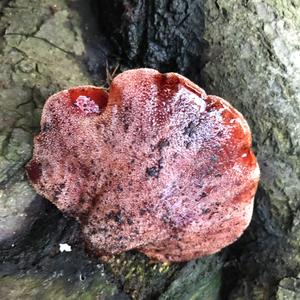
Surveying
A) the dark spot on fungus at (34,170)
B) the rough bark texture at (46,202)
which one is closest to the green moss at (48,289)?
the rough bark texture at (46,202)

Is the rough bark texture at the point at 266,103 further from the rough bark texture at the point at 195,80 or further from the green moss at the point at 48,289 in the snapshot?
the green moss at the point at 48,289

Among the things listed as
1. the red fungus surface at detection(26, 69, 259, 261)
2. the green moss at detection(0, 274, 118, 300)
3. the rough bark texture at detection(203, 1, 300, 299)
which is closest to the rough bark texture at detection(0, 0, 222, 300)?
the green moss at detection(0, 274, 118, 300)

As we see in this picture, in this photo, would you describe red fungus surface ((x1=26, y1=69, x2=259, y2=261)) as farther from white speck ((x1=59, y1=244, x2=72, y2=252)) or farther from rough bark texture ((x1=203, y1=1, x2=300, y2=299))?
rough bark texture ((x1=203, y1=1, x2=300, y2=299))

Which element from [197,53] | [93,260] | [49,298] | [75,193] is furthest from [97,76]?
[49,298]

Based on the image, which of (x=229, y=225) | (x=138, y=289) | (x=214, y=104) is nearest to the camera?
(x=214, y=104)

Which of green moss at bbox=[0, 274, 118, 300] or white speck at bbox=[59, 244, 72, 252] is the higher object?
white speck at bbox=[59, 244, 72, 252]

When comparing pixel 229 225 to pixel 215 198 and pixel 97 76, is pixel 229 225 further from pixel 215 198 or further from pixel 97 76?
pixel 97 76

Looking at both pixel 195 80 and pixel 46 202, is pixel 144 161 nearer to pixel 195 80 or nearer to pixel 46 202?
pixel 46 202
